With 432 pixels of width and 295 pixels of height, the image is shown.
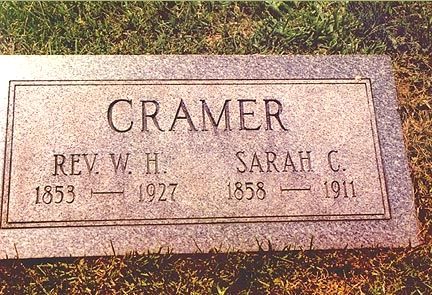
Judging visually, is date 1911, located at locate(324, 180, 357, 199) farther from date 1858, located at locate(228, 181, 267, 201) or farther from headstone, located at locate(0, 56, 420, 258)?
date 1858, located at locate(228, 181, 267, 201)

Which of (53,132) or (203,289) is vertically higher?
(53,132)

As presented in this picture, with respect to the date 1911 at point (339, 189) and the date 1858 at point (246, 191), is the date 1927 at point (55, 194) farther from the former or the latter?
the date 1911 at point (339, 189)

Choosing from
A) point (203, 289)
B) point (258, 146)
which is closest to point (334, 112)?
point (258, 146)

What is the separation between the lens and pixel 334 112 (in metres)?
3.33

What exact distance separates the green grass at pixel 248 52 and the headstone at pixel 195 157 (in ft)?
0.26

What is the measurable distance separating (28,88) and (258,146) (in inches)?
48.7

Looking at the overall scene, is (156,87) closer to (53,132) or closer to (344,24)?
(53,132)

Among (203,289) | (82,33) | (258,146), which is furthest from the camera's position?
(82,33)

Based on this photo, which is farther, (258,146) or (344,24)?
(344,24)

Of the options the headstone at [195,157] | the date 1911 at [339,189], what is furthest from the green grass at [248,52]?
the date 1911 at [339,189]

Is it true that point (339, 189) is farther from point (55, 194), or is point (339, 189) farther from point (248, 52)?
point (55, 194)

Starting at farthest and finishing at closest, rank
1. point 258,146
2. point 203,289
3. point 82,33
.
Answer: point 82,33 < point 258,146 < point 203,289

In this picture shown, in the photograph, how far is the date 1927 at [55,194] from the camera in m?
3.05

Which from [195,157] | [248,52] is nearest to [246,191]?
[195,157]
